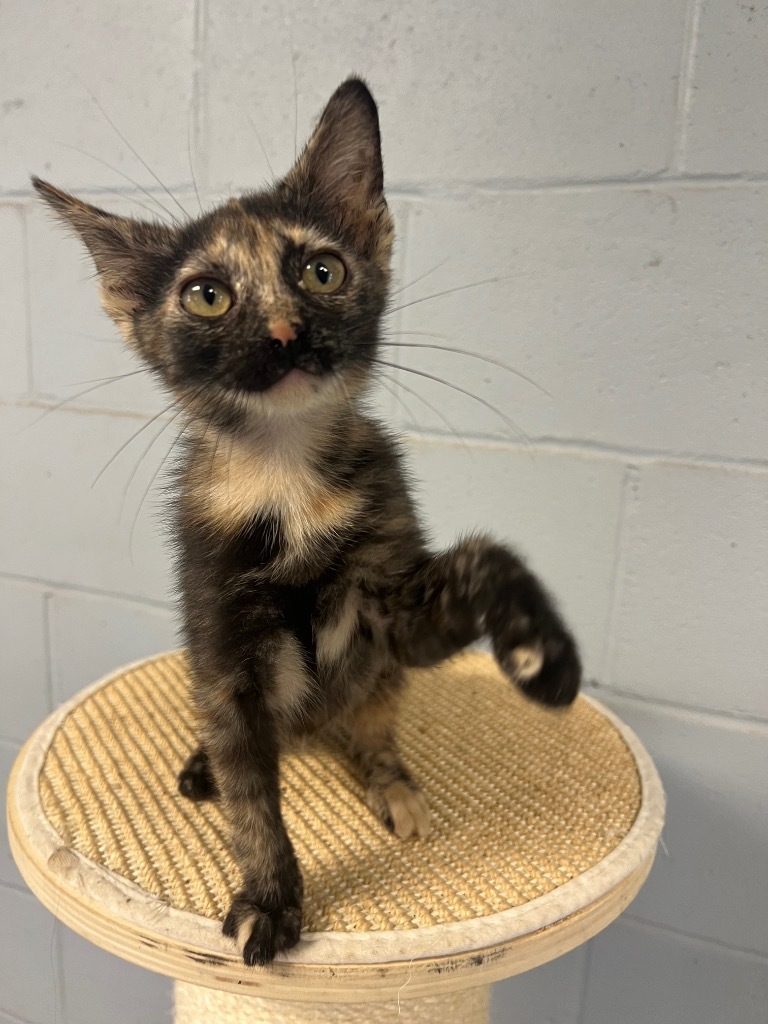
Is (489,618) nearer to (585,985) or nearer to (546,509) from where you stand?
(546,509)

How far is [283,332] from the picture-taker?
734 millimetres

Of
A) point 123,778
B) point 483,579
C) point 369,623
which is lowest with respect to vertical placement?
point 123,778

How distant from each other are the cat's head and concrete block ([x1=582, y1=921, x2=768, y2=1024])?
122 centimetres

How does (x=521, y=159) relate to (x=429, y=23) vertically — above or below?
below

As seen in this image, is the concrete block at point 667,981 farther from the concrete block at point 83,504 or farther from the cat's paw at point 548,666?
the concrete block at point 83,504

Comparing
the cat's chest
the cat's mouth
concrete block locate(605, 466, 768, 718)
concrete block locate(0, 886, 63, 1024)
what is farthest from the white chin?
concrete block locate(0, 886, 63, 1024)

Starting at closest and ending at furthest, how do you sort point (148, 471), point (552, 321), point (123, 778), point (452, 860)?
point (452, 860) < point (123, 778) < point (552, 321) < point (148, 471)

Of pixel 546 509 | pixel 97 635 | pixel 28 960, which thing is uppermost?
pixel 546 509

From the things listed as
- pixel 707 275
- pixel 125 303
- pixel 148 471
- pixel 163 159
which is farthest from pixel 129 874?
pixel 163 159

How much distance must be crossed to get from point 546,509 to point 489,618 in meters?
0.66

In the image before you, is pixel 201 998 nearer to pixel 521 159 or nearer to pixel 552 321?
pixel 552 321

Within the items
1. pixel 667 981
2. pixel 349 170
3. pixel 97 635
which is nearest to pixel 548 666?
pixel 349 170

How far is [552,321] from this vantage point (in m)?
1.25

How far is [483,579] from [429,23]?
3.23 ft
